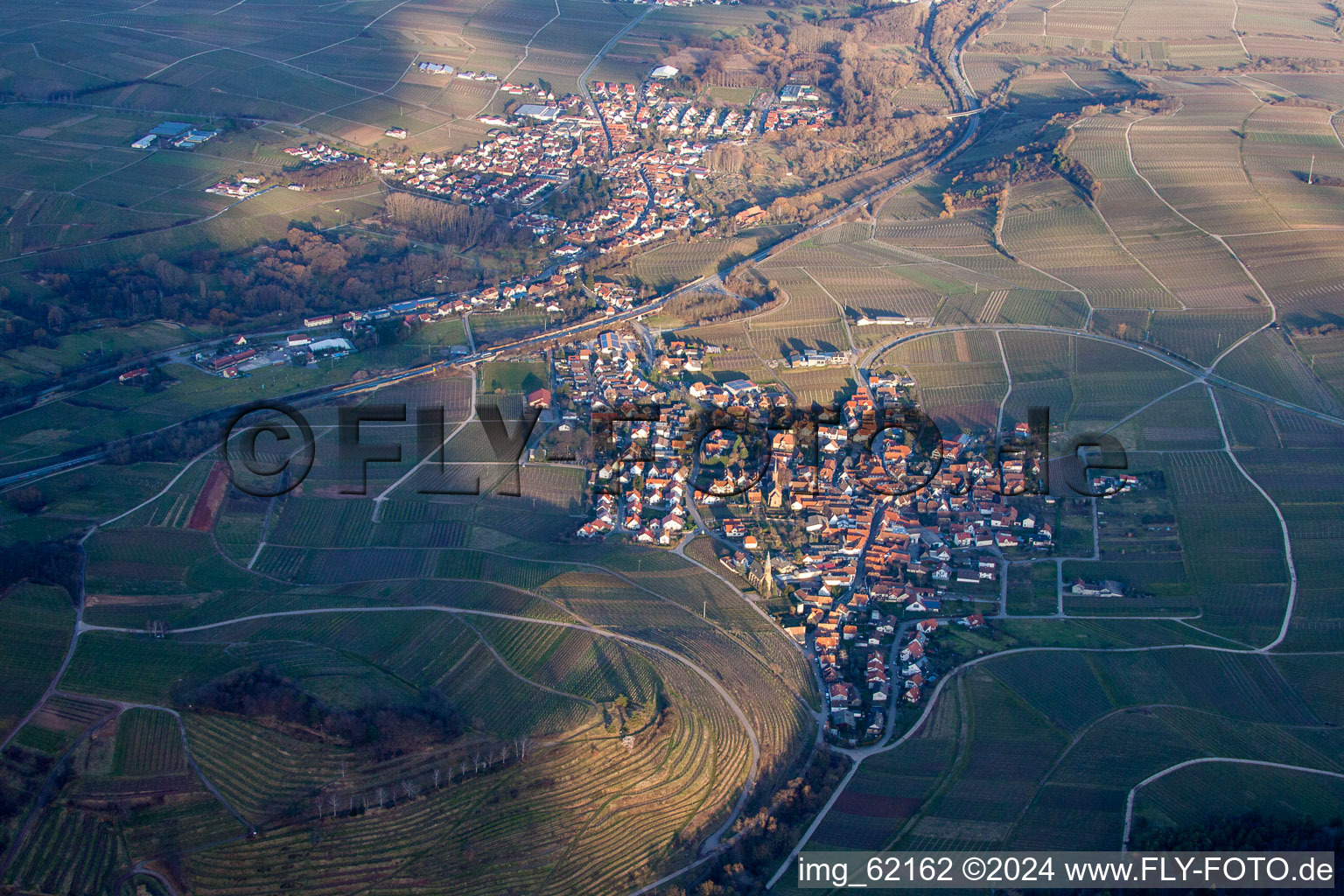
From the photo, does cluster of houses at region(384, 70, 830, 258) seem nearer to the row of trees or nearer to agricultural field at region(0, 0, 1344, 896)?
agricultural field at region(0, 0, 1344, 896)

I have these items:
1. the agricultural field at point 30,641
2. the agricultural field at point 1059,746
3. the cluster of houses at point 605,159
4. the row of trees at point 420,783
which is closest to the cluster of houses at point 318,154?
the cluster of houses at point 605,159

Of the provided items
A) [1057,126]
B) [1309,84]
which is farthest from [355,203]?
[1309,84]

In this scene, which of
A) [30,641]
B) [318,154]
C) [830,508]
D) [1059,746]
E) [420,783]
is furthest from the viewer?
[318,154]

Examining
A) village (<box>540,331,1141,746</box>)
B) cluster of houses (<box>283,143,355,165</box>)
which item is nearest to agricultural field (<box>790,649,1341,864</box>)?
village (<box>540,331,1141,746</box>)

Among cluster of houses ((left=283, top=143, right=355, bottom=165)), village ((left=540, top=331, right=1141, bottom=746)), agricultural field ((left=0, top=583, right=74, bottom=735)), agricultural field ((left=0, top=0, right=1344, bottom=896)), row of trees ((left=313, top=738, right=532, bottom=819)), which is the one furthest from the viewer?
cluster of houses ((left=283, top=143, right=355, bottom=165))

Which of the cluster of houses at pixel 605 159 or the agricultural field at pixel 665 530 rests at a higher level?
the cluster of houses at pixel 605 159

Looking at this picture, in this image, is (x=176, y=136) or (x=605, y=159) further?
(x=605, y=159)

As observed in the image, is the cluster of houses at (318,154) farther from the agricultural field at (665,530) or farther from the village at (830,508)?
the village at (830,508)

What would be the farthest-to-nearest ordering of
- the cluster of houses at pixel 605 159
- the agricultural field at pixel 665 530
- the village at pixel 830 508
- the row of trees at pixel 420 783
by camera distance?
the cluster of houses at pixel 605 159 < the village at pixel 830 508 < the agricultural field at pixel 665 530 < the row of trees at pixel 420 783

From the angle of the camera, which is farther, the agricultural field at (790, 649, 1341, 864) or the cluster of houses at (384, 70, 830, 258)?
the cluster of houses at (384, 70, 830, 258)

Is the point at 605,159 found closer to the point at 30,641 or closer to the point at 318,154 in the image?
the point at 318,154

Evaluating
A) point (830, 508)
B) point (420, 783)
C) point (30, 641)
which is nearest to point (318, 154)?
point (830, 508)

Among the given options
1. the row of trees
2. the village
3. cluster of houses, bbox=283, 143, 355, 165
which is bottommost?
the row of trees
